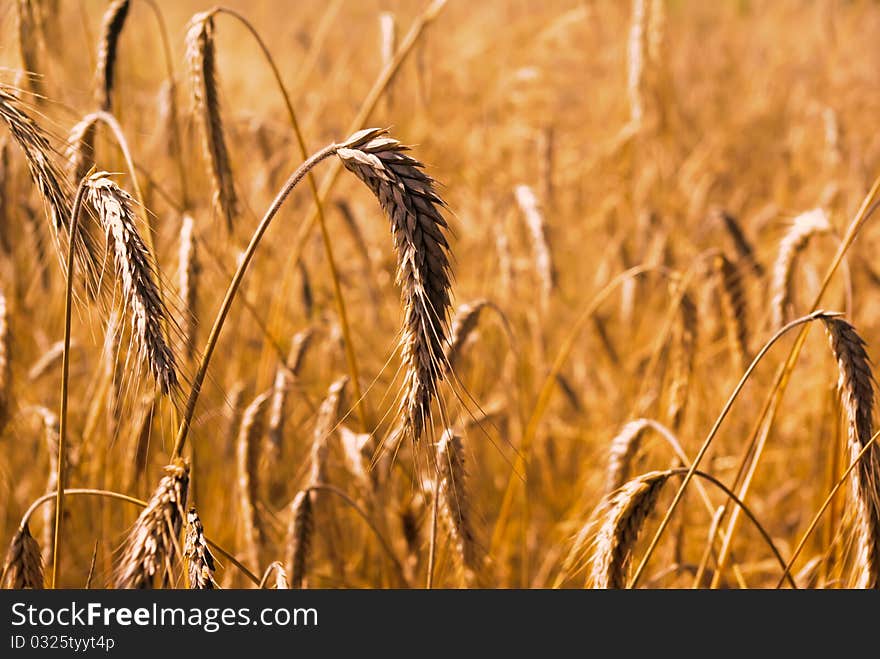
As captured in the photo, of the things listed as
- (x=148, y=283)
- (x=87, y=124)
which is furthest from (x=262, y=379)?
(x=148, y=283)

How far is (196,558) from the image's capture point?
1.00m

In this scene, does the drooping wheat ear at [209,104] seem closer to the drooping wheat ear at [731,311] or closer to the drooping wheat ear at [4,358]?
the drooping wheat ear at [4,358]

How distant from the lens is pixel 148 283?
98 centimetres

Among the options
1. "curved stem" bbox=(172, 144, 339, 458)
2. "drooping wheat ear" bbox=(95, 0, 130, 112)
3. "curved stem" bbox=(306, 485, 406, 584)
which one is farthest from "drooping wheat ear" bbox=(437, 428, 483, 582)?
"drooping wheat ear" bbox=(95, 0, 130, 112)

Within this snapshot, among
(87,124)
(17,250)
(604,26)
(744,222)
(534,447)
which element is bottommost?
(534,447)

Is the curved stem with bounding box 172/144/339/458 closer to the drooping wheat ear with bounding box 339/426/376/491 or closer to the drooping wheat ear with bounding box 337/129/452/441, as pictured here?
the drooping wheat ear with bounding box 337/129/452/441

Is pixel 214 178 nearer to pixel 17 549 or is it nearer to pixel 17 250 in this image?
pixel 17 549

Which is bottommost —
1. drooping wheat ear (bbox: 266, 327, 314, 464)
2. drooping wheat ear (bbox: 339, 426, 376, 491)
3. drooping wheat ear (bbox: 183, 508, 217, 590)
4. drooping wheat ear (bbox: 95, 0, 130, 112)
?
drooping wheat ear (bbox: 183, 508, 217, 590)

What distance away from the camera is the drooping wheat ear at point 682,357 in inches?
78.1

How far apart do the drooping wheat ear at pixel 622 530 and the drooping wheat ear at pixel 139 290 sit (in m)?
0.66

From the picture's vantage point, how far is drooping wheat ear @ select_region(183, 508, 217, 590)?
995 mm

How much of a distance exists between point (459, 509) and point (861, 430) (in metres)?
0.65

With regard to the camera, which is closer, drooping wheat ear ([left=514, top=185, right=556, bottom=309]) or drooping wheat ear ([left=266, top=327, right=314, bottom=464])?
drooping wheat ear ([left=266, top=327, right=314, bottom=464])

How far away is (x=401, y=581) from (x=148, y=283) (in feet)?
3.55
